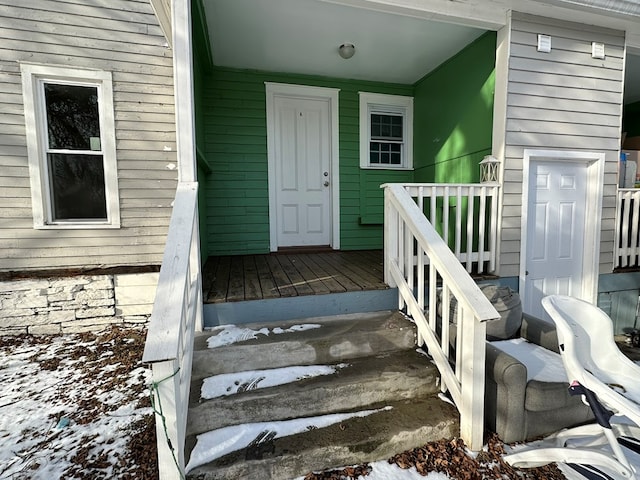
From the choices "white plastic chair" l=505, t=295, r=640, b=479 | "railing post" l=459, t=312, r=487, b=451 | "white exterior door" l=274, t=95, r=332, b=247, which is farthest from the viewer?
"white exterior door" l=274, t=95, r=332, b=247

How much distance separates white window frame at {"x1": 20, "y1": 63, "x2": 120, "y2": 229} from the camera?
282cm

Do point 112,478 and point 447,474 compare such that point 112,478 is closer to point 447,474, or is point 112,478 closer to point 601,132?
point 447,474

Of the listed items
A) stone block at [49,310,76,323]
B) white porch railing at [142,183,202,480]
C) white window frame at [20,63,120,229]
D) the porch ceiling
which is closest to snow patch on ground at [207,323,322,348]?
white porch railing at [142,183,202,480]

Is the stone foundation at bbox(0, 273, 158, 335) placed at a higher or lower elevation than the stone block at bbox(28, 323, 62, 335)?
higher

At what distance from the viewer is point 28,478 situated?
55.5 inches

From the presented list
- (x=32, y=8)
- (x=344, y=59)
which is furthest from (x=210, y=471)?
(x=344, y=59)

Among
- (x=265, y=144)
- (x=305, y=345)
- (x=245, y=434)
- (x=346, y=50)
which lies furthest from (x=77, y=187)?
(x=346, y=50)

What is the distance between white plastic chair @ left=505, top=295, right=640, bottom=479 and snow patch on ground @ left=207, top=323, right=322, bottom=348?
138cm

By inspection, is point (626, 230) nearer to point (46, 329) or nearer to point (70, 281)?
point (70, 281)

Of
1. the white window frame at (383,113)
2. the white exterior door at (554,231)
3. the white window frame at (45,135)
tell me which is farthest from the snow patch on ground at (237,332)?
the white window frame at (383,113)

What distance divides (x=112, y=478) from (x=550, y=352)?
2693 mm

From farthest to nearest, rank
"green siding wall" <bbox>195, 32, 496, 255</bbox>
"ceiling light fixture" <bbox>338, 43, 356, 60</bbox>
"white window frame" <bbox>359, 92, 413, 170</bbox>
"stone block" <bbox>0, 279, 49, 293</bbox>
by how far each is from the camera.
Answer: "white window frame" <bbox>359, 92, 413, 170</bbox> → "green siding wall" <bbox>195, 32, 496, 255</bbox> → "ceiling light fixture" <bbox>338, 43, 356, 60</bbox> → "stone block" <bbox>0, 279, 49, 293</bbox>

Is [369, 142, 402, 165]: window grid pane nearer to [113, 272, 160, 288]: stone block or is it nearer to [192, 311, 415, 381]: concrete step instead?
[192, 311, 415, 381]: concrete step

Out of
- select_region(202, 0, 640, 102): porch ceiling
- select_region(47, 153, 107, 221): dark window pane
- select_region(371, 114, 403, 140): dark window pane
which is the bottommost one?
select_region(47, 153, 107, 221): dark window pane
